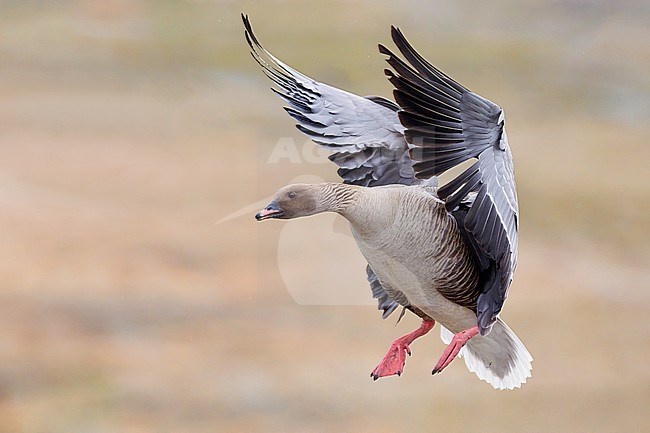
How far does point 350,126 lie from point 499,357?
59cm

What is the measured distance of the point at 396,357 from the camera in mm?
1595

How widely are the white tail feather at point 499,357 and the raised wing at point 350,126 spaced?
1.28 feet

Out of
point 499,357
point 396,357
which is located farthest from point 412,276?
point 499,357

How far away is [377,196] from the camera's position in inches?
53.6

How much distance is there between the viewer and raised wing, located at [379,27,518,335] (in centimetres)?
124

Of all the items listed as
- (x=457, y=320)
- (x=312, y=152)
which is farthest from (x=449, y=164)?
(x=312, y=152)

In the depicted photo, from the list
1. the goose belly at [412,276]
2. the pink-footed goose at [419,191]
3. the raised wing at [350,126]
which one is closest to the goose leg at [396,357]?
the pink-footed goose at [419,191]

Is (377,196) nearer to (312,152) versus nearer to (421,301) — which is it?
(421,301)

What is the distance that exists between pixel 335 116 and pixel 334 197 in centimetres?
21

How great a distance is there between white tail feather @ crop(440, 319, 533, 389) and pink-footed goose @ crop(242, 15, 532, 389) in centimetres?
3

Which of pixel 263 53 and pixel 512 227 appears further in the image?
pixel 263 53

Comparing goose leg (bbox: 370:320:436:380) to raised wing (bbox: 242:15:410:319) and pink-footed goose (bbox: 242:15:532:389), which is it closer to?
pink-footed goose (bbox: 242:15:532:389)

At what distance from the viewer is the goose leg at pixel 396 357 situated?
1569 mm

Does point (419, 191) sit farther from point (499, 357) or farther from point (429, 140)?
point (499, 357)
